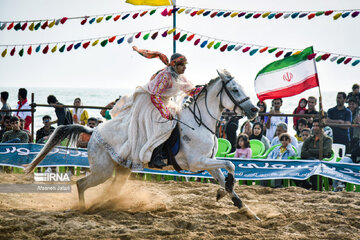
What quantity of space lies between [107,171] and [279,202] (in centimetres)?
279

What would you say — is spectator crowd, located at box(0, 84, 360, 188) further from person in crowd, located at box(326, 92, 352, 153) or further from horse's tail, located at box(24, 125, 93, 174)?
horse's tail, located at box(24, 125, 93, 174)

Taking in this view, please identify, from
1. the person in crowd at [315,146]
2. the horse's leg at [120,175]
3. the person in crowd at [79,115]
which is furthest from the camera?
the person in crowd at [79,115]

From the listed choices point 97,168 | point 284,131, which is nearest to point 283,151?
point 284,131

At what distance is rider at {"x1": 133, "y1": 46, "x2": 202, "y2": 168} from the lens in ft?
24.0

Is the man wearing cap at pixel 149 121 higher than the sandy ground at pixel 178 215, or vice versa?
the man wearing cap at pixel 149 121

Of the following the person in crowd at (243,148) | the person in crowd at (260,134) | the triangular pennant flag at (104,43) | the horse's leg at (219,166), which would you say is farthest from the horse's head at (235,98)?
the triangular pennant flag at (104,43)

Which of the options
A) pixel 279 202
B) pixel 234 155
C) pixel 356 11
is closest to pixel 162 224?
pixel 279 202

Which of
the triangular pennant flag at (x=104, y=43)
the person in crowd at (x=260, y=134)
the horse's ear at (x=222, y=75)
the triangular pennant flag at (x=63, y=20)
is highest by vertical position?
the triangular pennant flag at (x=63, y=20)

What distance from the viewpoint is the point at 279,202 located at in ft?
27.3

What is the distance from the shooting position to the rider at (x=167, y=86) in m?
7.31

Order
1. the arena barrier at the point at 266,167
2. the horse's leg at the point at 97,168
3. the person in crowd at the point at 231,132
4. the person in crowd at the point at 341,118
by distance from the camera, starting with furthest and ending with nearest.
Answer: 1. the person in crowd at the point at 231,132
2. the person in crowd at the point at 341,118
3. the arena barrier at the point at 266,167
4. the horse's leg at the point at 97,168

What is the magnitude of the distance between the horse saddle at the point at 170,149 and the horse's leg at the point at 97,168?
704 millimetres

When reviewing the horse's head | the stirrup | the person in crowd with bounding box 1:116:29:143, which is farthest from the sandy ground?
the person in crowd with bounding box 1:116:29:143

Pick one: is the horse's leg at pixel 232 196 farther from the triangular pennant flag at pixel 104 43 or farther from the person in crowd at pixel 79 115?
the person in crowd at pixel 79 115
